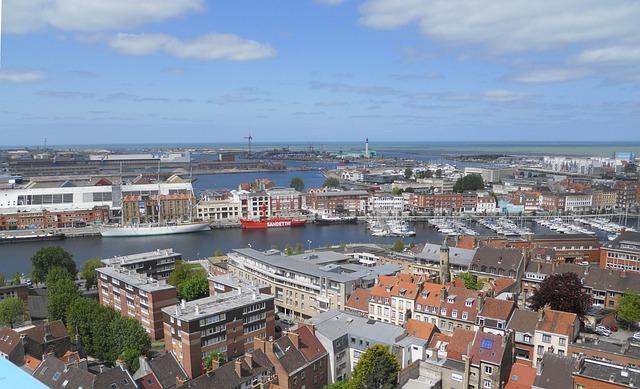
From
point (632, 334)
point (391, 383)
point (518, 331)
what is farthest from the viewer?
point (632, 334)

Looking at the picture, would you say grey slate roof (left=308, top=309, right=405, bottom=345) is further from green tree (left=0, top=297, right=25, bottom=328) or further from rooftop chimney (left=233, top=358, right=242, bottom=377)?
green tree (left=0, top=297, right=25, bottom=328)

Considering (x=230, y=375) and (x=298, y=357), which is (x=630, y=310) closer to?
(x=298, y=357)

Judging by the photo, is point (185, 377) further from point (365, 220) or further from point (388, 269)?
point (365, 220)

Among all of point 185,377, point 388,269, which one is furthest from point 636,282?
point 185,377

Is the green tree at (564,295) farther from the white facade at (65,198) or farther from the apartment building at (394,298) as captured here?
the white facade at (65,198)

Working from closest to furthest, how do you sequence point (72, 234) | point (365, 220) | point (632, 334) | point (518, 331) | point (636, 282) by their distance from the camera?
point (518, 331), point (632, 334), point (636, 282), point (72, 234), point (365, 220)

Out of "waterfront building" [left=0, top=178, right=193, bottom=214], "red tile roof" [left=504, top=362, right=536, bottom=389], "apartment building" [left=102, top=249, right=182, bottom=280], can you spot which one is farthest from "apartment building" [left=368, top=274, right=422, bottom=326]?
"waterfront building" [left=0, top=178, right=193, bottom=214]
